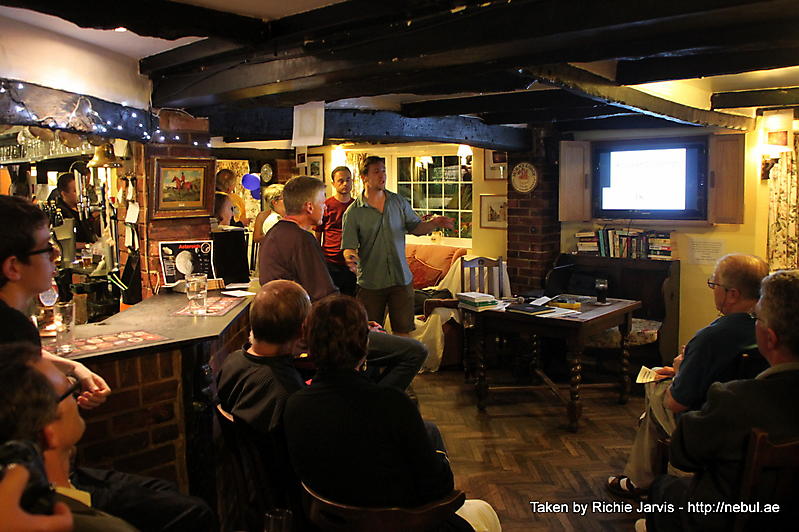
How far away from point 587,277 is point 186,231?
12.0 feet

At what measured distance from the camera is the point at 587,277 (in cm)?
624

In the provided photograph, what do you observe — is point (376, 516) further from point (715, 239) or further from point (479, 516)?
point (715, 239)

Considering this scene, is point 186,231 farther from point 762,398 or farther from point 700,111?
point 700,111

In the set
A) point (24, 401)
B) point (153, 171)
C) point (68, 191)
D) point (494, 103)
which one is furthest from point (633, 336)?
point (24, 401)

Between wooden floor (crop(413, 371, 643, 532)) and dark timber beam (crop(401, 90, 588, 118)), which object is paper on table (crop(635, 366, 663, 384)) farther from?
dark timber beam (crop(401, 90, 588, 118))

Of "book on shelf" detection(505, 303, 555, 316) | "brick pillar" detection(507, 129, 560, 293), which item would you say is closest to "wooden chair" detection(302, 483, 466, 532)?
"book on shelf" detection(505, 303, 555, 316)

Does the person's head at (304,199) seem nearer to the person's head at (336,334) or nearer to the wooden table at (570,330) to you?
the person's head at (336,334)

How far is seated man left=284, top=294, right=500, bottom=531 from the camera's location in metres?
1.79

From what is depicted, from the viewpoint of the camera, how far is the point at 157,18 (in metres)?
2.52

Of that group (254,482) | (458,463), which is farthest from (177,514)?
(458,463)

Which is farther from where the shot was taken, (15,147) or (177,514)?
(15,147)

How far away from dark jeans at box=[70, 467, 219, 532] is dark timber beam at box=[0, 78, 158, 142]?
1723 mm

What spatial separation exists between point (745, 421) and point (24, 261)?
7.21ft

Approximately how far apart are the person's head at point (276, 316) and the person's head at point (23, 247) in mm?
673
